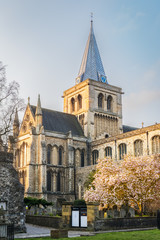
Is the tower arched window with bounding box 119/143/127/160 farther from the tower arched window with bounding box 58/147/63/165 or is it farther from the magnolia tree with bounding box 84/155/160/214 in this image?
the magnolia tree with bounding box 84/155/160/214

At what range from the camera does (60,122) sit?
59312 mm

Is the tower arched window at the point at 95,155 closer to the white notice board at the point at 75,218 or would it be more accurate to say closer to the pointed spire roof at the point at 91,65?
the pointed spire roof at the point at 91,65

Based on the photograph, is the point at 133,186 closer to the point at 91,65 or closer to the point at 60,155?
the point at 60,155

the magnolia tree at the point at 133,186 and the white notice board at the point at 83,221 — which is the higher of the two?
the magnolia tree at the point at 133,186

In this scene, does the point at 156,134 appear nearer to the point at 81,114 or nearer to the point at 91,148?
the point at 91,148

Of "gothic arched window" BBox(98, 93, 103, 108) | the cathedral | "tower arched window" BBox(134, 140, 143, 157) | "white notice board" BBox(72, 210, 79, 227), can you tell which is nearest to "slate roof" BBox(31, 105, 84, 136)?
the cathedral

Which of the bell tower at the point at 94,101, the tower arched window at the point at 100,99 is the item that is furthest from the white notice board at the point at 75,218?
the tower arched window at the point at 100,99

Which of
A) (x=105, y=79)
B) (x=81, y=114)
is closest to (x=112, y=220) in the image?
(x=81, y=114)

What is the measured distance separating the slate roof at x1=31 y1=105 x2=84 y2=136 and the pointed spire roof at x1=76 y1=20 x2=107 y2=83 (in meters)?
9.26

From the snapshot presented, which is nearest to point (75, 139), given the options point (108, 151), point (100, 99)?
point (108, 151)

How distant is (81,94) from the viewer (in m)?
63.5

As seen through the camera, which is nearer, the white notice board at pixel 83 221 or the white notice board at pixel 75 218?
the white notice board at pixel 83 221

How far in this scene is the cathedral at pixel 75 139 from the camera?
5094cm

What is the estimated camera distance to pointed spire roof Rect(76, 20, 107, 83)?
66.6m
